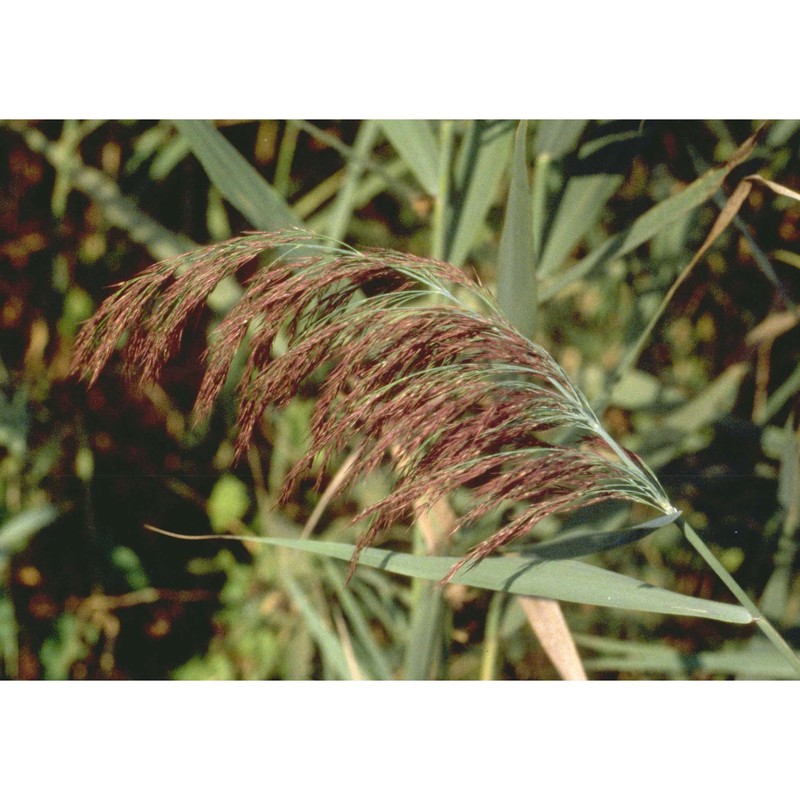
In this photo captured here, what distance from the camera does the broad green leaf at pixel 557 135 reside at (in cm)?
155

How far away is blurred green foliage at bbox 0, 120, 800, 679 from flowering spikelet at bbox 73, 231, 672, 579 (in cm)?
59

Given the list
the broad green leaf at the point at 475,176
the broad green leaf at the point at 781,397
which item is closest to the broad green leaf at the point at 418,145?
the broad green leaf at the point at 475,176

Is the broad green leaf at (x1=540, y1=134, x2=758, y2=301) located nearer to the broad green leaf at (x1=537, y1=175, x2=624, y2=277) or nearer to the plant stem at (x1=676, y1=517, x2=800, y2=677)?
the broad green leaf at (x1=537, y1=175, x2=624, y2=277)

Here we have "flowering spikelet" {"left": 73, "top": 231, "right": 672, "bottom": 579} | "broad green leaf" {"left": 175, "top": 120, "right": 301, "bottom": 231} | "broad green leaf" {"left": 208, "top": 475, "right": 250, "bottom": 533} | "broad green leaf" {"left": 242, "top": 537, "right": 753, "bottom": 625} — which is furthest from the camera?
"broad green leaf" {"left": 208, "top": 475, "right": 250, "bottom": 533}

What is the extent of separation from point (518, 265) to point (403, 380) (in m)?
0.48

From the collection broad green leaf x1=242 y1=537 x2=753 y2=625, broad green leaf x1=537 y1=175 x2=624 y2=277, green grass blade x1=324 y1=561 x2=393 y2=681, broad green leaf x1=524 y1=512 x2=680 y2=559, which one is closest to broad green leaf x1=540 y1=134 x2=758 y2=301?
broad green leaf x1=537 y1=175 x2=624 y2=277

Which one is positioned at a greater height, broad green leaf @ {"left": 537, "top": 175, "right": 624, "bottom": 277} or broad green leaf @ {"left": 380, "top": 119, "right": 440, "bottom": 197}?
broad green leaf @ {"left": 380, "top": 119, "right": 440, "bottom": 197}

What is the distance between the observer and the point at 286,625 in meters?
1.91

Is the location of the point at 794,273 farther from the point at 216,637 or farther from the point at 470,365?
the point at 216,637

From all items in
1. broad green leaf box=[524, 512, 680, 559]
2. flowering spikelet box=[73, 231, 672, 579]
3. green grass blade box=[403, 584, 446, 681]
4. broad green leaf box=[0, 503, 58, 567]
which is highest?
flowering spikelet box=[73, 231, 672, 579]

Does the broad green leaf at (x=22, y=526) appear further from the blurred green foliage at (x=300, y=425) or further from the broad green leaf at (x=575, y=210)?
the broad green leaf at (x=575, y=210)

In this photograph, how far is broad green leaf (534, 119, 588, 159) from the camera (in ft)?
5.08

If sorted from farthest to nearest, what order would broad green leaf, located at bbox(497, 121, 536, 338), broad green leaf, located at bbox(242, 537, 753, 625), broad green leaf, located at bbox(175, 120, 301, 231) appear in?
broad green leaf, located at bbox(175, 120, 301, 231) → broad green leaf, located at bbox(497, 121, 536, 338) → broad green leaf, located at bbox(242, 537, 753, 625)

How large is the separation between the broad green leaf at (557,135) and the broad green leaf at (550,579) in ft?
2.32
